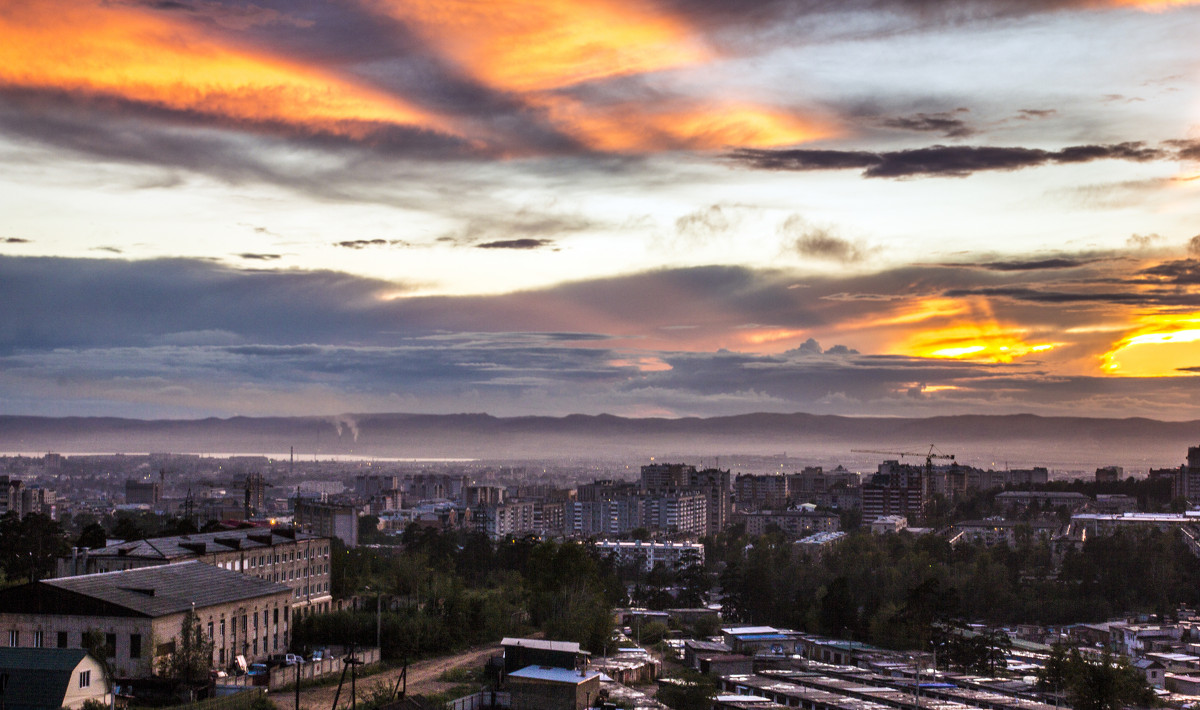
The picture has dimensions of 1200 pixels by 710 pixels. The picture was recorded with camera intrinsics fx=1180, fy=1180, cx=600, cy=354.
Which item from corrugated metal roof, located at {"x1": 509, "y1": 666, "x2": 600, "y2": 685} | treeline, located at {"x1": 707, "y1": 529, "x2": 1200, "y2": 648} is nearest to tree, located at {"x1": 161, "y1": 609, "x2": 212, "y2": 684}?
corrugated metal roof, located at {"x1": 509, "y1": 666, "x2": 600, "y2": 685}

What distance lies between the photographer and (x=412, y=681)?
3138 cm

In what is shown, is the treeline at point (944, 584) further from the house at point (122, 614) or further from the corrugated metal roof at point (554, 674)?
the house at point (122, 614)

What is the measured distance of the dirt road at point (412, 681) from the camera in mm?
26766

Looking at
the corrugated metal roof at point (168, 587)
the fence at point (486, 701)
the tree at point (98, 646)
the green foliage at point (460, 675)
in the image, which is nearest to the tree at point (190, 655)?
the corrugated metal roof at point (168, 587)

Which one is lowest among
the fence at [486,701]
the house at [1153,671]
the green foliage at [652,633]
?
the house at [1153,671]

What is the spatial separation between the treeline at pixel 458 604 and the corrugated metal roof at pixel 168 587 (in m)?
3.45

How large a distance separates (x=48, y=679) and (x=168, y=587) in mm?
6228

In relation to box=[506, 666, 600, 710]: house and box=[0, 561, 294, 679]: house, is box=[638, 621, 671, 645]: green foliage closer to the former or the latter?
box=[506, 666, 600, 710]: house

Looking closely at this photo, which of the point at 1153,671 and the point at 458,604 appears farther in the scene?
the point at 1153,671

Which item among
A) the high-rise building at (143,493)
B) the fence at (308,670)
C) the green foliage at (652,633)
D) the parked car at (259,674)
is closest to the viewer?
the parked car at (259,674)

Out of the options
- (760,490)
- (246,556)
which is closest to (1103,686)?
(246,556)

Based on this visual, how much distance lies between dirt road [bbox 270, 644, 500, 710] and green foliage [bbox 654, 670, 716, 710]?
5.63 meters

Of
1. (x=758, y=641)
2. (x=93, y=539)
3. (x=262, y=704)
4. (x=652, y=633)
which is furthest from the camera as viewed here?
(x=652, y=633)

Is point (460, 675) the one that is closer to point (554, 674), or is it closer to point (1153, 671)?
point (554, 674)
